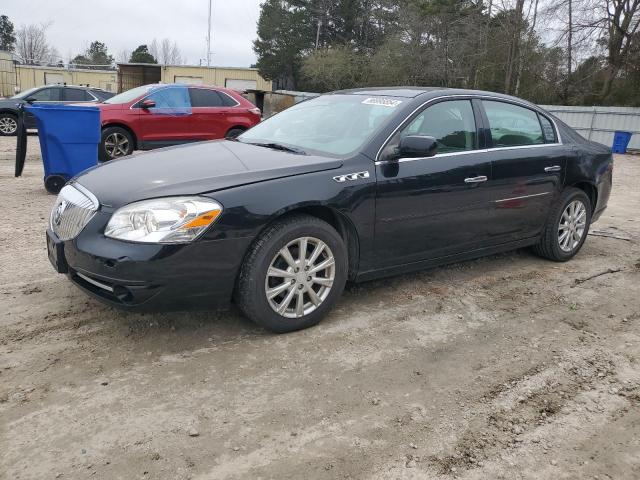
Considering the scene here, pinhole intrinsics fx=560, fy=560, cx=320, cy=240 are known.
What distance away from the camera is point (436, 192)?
13.4 ft

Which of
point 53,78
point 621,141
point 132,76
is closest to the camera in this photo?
point 621,141

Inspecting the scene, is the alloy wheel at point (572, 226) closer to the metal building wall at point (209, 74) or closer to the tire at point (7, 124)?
the tire at point (7, 124)

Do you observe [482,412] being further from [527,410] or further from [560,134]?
[560,134]

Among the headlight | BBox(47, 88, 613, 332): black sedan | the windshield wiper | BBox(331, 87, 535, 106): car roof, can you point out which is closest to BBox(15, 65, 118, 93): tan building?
BBox(331, 87, 535, 106): car roof

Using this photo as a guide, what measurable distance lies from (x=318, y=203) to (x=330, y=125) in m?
1.00

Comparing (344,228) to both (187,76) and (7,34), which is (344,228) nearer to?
(187,76)

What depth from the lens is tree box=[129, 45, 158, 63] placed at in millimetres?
72625

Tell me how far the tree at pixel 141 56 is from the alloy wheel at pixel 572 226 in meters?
74.3

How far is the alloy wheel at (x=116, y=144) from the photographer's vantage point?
33.7ft

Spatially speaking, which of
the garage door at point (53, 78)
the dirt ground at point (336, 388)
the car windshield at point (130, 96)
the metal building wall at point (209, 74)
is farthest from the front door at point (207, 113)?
the garage door at point (53, 78)

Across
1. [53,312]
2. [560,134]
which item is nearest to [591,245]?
[560,134]

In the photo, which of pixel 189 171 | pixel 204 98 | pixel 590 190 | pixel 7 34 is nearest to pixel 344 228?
pixel 189 171

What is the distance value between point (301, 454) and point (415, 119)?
8.41 feet

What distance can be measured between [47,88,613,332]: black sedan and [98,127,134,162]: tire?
636 centimetres
